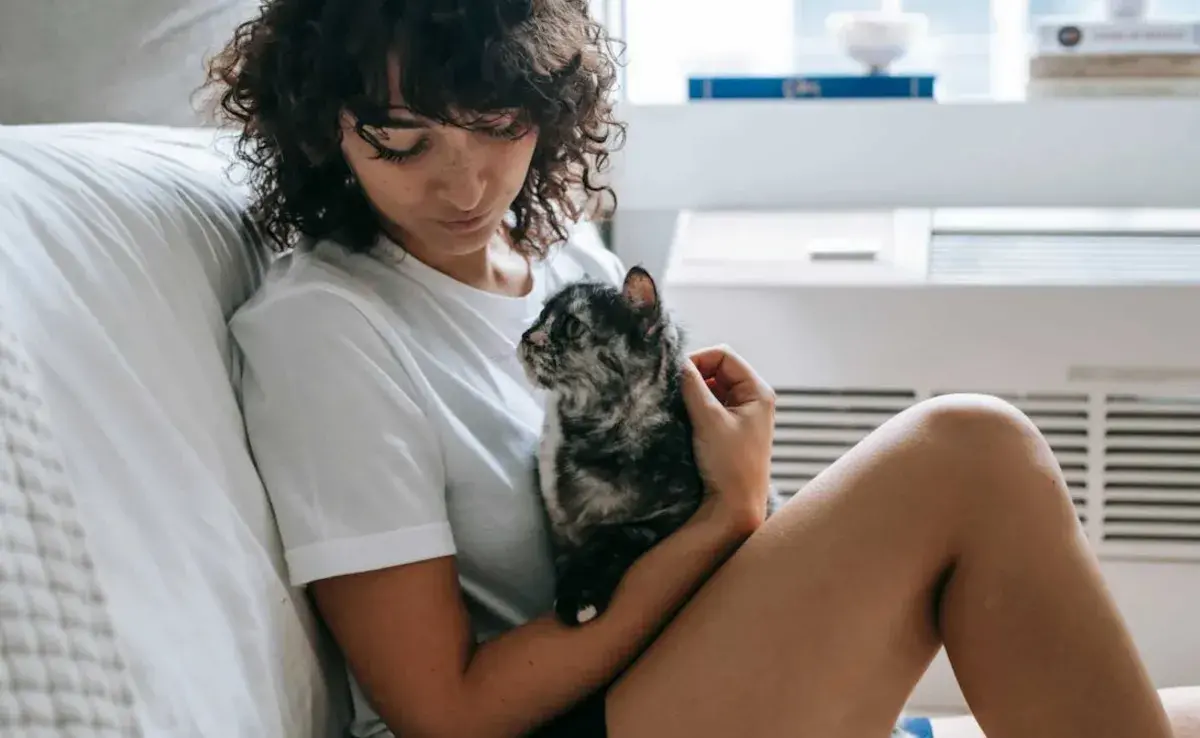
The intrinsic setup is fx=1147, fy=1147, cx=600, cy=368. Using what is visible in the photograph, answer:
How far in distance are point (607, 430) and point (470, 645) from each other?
224 mm

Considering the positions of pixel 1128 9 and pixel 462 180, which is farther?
pixel 1128 9

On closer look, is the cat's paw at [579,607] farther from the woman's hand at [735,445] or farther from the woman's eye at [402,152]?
the woman's eye at [402,152]

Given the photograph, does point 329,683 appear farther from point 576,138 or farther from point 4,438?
point 576,138

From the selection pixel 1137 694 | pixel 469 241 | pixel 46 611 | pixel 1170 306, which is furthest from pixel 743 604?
pixel 1170 306

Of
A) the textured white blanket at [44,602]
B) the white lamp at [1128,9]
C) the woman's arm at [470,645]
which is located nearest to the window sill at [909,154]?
the white lamp at [1128,9]

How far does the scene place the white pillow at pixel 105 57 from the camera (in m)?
1.06

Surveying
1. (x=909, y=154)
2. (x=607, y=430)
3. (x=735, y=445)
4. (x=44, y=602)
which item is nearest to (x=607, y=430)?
(x=607, y=430)

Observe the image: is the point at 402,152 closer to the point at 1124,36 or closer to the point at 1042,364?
the point at 1042,364

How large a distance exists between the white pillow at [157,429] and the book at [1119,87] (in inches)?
60.2

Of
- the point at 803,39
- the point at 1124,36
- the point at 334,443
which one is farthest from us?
the point at 803,39

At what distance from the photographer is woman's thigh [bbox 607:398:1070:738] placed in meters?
0.89

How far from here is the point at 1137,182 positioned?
6.51 feet

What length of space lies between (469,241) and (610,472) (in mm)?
246

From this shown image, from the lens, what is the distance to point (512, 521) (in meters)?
0.99
